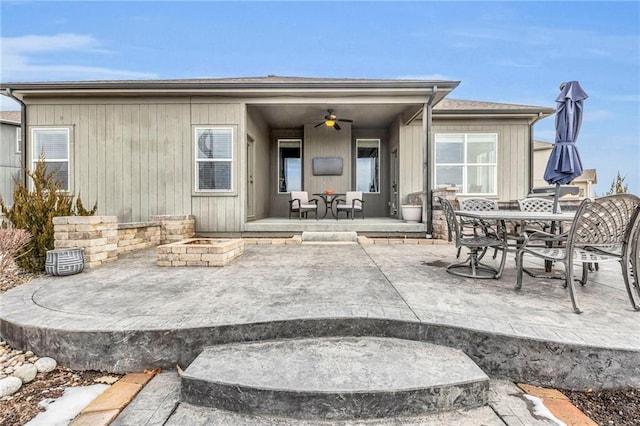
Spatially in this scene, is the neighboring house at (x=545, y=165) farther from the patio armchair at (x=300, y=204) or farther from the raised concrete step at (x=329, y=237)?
the raised concrete step at (x=329, y=237)

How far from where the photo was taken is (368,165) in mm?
9469

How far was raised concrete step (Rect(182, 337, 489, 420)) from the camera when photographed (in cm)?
152

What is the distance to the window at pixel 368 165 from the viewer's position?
9.40 meters

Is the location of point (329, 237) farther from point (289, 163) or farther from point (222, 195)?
point (289, 163)

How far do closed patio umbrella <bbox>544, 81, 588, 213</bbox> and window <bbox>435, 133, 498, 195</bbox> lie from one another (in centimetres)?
452

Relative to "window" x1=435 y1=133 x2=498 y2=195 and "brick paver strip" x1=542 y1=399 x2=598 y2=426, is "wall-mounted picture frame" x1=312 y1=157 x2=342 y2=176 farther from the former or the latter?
"brick paver strip" x1=542 y1=399 x2=598 y2=426

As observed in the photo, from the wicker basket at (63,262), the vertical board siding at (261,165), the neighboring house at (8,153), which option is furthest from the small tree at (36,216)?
the neighboring house at (8,153)

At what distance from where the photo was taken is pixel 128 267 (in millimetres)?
3871

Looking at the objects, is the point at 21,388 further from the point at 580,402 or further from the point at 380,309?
the point at 580,402

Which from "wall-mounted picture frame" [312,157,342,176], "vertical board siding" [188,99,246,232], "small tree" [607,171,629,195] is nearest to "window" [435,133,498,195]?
"wall-mounted picture frame" [312,157,342,176]

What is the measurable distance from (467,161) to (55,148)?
9.53 m

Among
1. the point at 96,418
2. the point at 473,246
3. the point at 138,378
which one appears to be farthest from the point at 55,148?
the point at 473,246

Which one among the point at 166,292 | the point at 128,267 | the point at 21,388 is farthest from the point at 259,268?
the point at 21,388

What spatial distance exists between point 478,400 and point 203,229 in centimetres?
578
